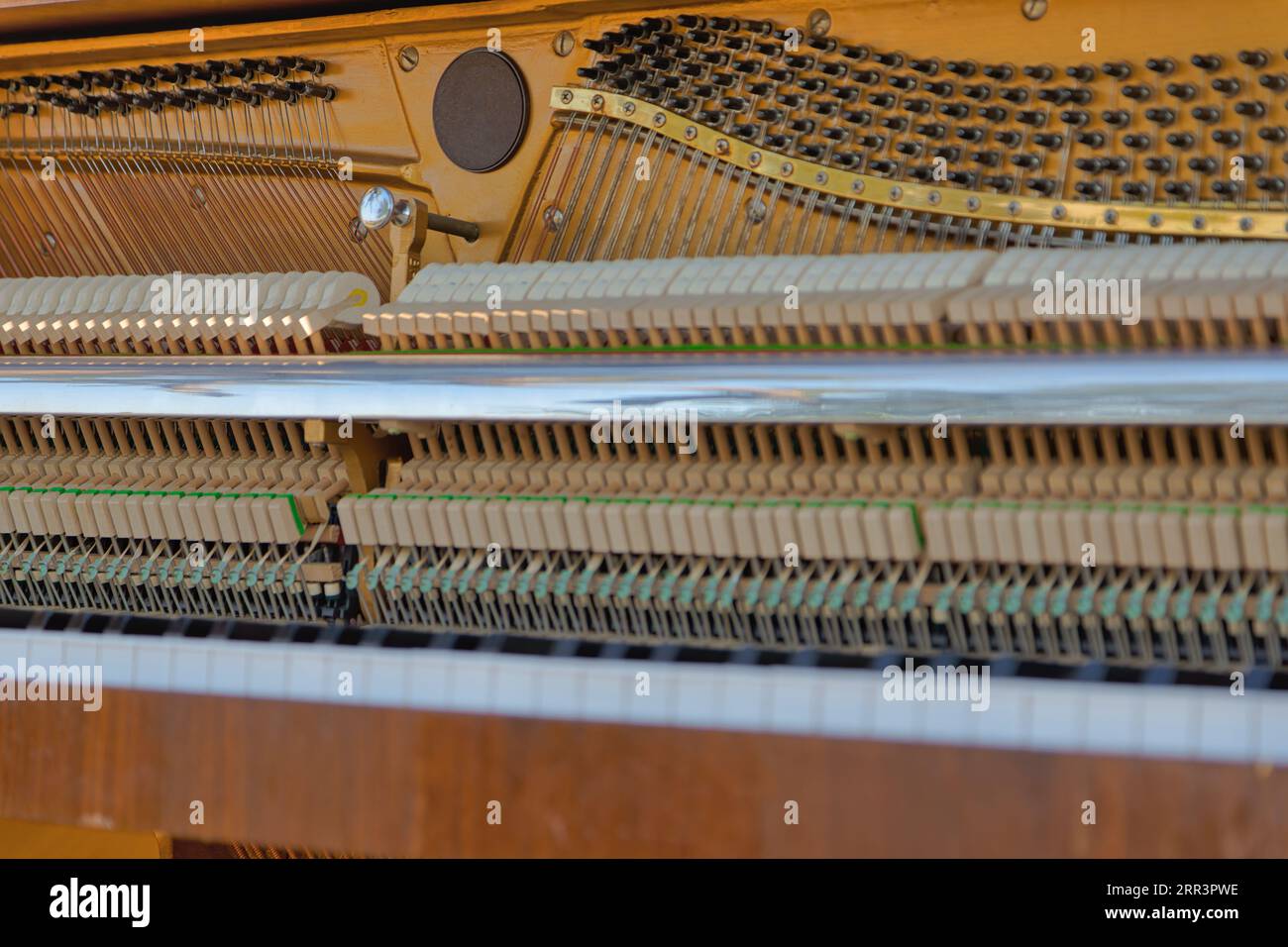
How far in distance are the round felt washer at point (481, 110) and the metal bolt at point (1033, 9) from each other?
960 mm

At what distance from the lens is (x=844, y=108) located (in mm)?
2713

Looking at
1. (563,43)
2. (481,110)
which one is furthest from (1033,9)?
(481,110)

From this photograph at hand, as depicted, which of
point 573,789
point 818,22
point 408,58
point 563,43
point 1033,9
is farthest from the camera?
point 408,58

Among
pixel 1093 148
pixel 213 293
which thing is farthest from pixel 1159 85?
pixel 213 293

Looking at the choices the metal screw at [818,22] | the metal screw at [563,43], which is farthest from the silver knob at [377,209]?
the metal screw at [818,22]

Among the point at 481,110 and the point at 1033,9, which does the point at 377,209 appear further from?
the point at 1033,9

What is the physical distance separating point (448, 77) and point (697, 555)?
1247 millimetres

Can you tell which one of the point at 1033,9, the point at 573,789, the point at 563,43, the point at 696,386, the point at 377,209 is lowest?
the point at 573,789

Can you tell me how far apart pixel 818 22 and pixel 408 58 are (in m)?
0.86

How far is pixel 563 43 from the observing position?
9.78 ft

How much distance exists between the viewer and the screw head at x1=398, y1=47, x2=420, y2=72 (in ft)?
10.2

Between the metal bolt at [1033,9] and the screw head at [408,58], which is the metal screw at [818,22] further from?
the screw head at [408,58]
